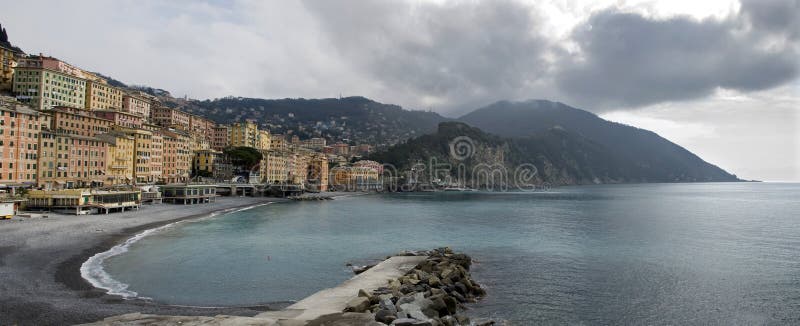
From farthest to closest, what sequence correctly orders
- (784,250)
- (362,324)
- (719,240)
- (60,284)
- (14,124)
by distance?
(14,124) → (719,240) → (784,250) → (60,284) → (362,324)

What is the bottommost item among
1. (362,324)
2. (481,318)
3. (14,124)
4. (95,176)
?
(481,318)

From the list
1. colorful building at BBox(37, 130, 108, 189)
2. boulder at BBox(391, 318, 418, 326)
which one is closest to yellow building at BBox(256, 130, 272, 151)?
colorful building at BBox(37, 130, 108, 189)

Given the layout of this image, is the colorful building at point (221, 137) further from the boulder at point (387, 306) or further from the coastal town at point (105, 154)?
the boulder at point (387, 306)

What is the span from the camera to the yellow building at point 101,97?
109000mm

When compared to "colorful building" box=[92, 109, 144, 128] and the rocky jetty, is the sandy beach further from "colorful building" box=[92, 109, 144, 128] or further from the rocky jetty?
"colorful building" box=[92, 109, 144, 128]

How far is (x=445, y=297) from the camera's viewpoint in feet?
74.9

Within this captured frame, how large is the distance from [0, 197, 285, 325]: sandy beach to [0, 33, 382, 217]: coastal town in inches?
386

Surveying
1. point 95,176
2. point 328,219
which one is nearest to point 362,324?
point 328,219

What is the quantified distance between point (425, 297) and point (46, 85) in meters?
111

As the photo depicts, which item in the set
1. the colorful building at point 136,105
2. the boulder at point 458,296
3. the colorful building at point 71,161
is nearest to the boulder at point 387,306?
the boulder at point 458,296

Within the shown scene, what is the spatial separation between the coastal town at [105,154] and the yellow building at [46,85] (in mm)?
202

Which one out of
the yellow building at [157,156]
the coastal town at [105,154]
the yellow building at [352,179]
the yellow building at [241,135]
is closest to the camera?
the coastal town at [105,154]

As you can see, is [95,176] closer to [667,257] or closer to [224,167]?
[224,167]

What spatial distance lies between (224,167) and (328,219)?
72093 millimetres
